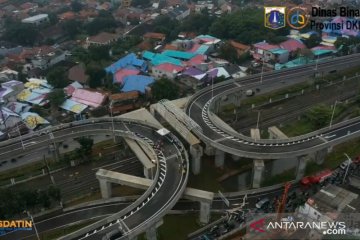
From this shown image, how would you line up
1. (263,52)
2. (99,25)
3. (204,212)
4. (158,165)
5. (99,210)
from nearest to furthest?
(204,212) → (99,210) → (158,165) → (263,52) → (99,25)

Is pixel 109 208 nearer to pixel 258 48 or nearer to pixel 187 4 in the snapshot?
pixel 258 48

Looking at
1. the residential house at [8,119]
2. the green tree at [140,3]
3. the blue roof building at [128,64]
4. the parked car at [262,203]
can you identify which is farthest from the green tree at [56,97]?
the green tree at [140,3]

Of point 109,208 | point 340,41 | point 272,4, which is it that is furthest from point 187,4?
point 109,208

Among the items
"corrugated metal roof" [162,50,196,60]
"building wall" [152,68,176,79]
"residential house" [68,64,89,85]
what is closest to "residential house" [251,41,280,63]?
"corrugated metal roof" [162,50,196,60]

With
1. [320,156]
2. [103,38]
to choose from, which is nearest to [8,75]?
[103,38]

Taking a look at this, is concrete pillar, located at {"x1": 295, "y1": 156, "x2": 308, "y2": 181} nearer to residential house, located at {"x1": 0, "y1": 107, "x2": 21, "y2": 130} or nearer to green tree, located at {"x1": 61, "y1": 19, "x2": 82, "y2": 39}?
residential house, located at {"x1": 0, "y1": 107, "x2": 21, "y2": 130}

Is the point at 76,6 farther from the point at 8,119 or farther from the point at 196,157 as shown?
the point at 196,157

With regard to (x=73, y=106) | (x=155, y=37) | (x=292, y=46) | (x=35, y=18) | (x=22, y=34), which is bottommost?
(x=73, y=106)
